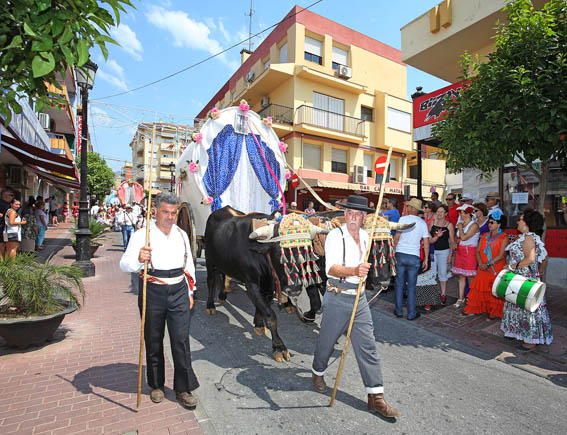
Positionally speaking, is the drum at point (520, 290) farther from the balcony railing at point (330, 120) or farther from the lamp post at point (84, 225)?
the balcony railing at point (330, 120)

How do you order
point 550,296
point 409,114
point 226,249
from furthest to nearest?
point 409,114 → point 550,296 → point 226,249

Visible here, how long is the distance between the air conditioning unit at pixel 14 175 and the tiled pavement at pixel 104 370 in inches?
370

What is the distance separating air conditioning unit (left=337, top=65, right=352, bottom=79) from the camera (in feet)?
66.6

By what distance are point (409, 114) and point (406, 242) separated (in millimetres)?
20054

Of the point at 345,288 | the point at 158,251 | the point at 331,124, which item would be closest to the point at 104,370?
the point at 158,251

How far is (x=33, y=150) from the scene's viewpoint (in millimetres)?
9000

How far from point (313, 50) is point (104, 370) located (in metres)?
20.9

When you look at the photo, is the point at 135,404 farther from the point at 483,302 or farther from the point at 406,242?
the point at 483,302

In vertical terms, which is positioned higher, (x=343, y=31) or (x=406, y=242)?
(x=343, y=31)

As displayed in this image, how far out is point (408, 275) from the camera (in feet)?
19.1

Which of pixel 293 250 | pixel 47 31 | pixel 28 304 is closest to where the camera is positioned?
pixel 47 31

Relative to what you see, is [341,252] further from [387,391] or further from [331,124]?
[331,124]

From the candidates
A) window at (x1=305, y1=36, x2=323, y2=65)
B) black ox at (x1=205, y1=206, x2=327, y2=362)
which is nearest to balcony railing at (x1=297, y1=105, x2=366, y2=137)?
window at (x1=305, y1=36, x2=323, y2=65)

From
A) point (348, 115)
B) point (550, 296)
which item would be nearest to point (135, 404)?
point (550, 296)
